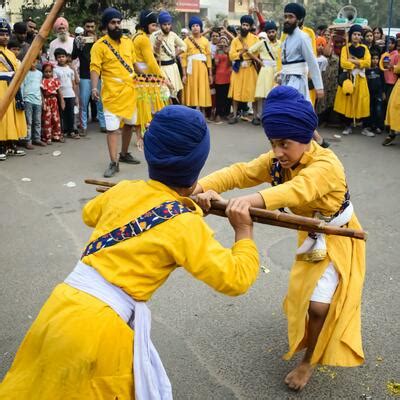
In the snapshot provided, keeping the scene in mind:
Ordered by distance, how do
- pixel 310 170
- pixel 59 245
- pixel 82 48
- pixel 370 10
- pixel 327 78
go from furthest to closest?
1. pixel 370 10
2. pixel 327 78
3. pixel 82 48
4. pixel 59 245
5. pixel 310 170

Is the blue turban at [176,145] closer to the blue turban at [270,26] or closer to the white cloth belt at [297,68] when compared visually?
the white cloth belt at [297,68]

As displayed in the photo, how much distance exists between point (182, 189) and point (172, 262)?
0.96 feet

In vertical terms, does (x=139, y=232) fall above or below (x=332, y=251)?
above

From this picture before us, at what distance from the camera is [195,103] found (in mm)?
10906

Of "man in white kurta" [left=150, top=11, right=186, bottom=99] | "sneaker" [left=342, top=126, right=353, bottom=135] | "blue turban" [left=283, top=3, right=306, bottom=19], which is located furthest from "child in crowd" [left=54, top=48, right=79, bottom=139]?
"sneaker" [left=342, top=126, right=353, bottom=135]

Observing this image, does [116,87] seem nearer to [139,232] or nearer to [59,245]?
[59,245]

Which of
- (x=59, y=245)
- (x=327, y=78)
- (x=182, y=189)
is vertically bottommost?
(x=59, y=245)

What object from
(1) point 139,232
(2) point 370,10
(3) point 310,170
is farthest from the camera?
(2) point 370,10

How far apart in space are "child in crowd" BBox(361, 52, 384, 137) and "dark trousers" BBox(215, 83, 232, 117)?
114 inches

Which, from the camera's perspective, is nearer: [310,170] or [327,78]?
[310,170]

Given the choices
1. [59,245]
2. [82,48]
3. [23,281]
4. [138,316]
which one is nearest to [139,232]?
[138,316]

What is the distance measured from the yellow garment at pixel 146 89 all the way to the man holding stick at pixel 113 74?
0.88ft

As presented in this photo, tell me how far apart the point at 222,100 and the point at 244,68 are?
3.22ft

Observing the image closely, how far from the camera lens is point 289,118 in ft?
8.63
